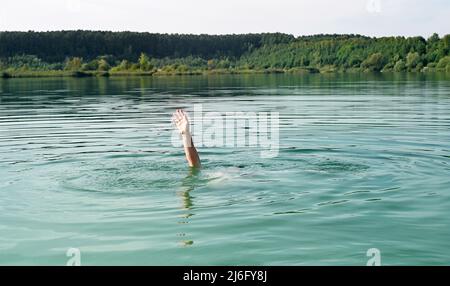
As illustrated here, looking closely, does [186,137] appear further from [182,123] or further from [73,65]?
[73,65]

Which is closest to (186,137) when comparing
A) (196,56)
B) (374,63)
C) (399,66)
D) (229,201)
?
(229,201)

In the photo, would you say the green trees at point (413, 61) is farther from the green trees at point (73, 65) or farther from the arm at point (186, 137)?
the arm at point (186, 137)

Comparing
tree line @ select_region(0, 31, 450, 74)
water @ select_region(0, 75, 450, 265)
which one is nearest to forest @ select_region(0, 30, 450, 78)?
tree line @ select_region(0, 31, 450, 74)

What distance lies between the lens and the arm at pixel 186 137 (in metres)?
12.3

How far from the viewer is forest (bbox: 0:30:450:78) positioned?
5468 inches

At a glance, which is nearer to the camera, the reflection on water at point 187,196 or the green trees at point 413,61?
the reflection on water at point 187,196

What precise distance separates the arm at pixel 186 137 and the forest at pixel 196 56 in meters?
114

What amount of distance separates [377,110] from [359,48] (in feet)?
464

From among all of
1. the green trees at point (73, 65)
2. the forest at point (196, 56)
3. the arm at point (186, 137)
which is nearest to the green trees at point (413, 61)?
the forest at point (196, 56)

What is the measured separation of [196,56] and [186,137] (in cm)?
18912

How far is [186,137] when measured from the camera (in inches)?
479

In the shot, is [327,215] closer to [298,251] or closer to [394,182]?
[298,251]

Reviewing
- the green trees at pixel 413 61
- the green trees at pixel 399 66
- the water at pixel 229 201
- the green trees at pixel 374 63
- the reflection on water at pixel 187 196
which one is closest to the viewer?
the water at pixel 229 201
